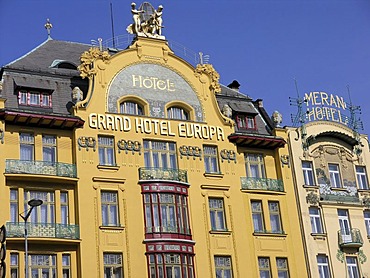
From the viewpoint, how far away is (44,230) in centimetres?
3731

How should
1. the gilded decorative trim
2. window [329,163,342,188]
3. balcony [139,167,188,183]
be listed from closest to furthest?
balcony [139,167,188,183] < the gilded decorative trim < window [329,163,342,188]

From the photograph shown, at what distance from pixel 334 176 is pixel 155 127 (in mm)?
12483

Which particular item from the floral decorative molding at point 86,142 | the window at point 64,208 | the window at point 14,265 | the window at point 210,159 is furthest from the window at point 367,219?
the window at point 14,265

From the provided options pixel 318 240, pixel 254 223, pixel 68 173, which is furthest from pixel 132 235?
pixel 318 240

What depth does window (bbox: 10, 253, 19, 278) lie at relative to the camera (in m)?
36.2

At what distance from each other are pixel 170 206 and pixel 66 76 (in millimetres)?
9581

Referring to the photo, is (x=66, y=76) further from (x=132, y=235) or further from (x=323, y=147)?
(x=323, y=147)

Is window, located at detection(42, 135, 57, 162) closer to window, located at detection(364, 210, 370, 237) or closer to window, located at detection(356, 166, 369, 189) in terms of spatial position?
window, located at detection(356, 166, 369, 189)

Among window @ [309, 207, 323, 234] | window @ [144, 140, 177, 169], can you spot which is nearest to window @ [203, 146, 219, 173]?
window @ [144, 140, 177, 169]

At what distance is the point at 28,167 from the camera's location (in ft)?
125

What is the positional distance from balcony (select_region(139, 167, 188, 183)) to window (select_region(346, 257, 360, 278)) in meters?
11.5

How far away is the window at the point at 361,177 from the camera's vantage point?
1889 inches

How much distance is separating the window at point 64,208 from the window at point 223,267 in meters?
8.62

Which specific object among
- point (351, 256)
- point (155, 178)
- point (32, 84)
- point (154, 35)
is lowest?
point (351, 256)
